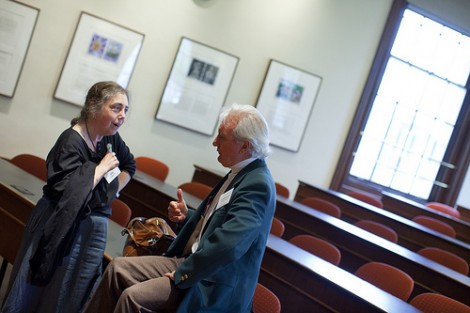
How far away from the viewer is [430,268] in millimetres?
4289

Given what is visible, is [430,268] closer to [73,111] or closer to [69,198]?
[69,198]

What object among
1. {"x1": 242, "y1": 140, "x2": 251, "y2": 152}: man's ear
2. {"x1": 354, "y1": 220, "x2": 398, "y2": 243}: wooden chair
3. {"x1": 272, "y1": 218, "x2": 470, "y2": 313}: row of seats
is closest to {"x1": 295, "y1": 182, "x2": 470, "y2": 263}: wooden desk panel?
{"x1": 354, "y1": 220, "x2": 398, "y2": 243}: wooden chair

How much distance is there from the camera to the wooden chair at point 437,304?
3.47 metres

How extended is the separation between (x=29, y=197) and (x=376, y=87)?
19.7 feet

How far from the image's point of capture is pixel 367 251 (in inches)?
196

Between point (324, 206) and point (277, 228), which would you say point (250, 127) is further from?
point (324, 206)

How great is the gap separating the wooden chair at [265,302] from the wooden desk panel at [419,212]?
492 centimetres

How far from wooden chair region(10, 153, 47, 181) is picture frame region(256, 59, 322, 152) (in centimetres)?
338

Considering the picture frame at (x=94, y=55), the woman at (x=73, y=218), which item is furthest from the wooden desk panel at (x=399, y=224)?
the woman at (x=73, y=218)

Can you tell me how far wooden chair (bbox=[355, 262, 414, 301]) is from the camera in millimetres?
3746

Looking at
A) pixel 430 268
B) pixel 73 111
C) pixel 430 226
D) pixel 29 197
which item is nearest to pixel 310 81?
pixel 430 226

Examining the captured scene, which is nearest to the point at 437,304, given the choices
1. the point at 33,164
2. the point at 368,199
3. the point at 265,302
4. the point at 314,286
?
the point at 314,286

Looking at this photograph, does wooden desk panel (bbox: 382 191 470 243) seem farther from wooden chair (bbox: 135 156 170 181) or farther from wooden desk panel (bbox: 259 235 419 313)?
wooden desk panel (bbox: 259 235 419 313)

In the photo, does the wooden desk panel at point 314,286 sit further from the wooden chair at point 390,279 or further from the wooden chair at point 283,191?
the wooden chair at point 283,191
